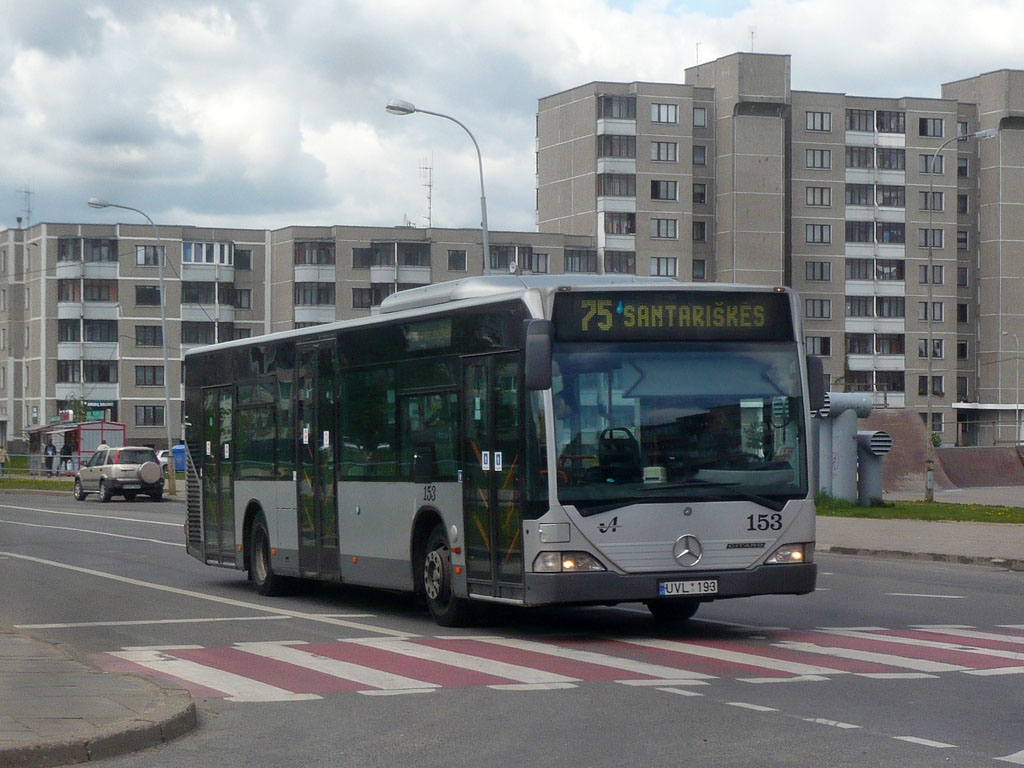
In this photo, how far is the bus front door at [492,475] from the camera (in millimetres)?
12906

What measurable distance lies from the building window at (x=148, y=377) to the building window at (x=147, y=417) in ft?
5.23

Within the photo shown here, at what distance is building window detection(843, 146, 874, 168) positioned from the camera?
356ft

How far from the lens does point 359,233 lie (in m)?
109

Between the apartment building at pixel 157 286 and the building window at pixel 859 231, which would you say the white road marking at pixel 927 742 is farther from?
the building window at pixel 859 231

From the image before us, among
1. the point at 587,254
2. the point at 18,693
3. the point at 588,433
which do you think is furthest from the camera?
the point at 587,254

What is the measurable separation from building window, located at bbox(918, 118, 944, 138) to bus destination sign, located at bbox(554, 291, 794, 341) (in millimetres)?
101298

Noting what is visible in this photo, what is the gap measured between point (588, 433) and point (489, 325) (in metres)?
1.41

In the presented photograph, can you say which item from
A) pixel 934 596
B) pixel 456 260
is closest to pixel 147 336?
pixel 456 260

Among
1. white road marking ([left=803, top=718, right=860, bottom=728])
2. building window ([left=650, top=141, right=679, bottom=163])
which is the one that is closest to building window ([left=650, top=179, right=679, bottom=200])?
building window ([left=650, top=141, right=679, bottom=163])

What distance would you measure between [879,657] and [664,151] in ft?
314

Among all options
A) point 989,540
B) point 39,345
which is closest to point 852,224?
point 39,345

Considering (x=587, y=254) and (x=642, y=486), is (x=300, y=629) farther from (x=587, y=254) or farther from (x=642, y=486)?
(x=587, y=254)

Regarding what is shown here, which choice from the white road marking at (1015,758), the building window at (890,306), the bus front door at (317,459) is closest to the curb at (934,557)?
the bus front door at (317,459)

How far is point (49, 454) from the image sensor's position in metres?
80.8
